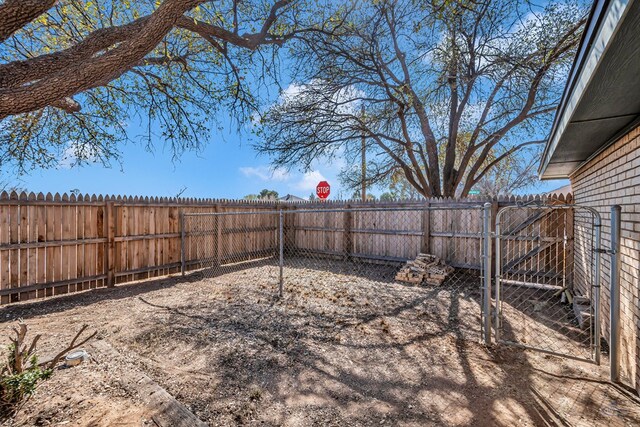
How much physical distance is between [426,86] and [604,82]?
26.9ft

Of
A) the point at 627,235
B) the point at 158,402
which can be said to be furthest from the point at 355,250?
the point at 158,402

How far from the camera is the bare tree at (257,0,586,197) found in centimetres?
695

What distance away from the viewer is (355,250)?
9016 mm

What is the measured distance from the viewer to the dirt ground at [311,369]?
7.06 feet

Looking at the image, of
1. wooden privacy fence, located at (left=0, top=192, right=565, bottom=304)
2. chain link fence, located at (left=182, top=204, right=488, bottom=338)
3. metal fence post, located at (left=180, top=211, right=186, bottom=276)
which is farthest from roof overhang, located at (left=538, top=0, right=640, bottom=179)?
metal fence post, located at (left=180, top=211, right=186, bottom=276)

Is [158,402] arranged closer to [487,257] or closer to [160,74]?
[487,257]

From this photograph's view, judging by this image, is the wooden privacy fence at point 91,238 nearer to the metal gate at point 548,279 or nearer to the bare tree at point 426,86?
the metal gate at point 548,279

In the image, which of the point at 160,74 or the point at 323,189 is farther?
the point at 323,189

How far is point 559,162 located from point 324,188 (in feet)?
32.3

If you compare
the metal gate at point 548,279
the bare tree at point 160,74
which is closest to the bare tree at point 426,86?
the bare tree at point 160,74

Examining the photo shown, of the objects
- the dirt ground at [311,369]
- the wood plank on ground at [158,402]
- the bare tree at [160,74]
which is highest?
the bare tree at [160,74]

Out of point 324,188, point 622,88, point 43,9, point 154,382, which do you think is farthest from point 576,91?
point 324,188

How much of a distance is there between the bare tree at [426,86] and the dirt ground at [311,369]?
194 inches

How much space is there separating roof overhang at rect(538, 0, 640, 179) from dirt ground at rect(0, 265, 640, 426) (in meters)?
2.38
